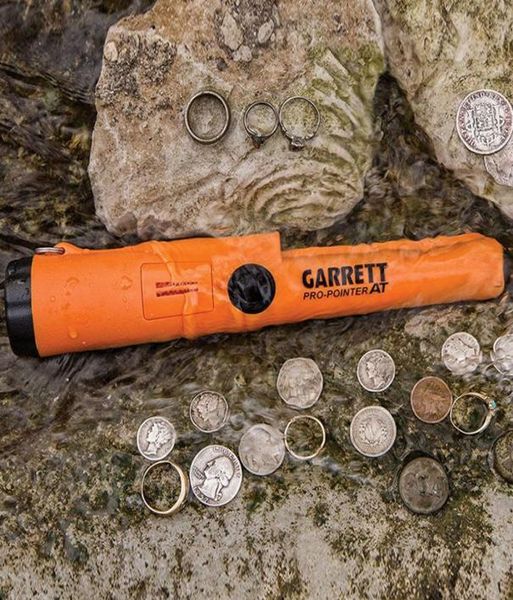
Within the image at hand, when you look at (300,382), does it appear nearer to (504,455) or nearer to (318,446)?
(318,446)

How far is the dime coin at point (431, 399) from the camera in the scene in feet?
11.6

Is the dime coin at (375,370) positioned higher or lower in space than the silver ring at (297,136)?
lower

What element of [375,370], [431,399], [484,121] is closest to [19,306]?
[375,370]

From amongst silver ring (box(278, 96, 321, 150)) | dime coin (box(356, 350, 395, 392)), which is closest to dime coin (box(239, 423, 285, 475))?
dime coin (box(356, 350, 395, 392))

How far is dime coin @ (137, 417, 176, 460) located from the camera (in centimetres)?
347

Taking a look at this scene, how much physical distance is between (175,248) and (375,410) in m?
1.48

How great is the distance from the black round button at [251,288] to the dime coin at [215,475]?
816 millimetres

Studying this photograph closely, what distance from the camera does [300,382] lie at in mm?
3641

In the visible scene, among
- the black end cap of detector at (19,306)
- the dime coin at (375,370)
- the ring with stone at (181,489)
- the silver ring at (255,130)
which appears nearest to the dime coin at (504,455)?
the dime coin at (375,370)

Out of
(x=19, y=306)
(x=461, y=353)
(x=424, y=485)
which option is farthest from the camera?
(x=461, y=353)

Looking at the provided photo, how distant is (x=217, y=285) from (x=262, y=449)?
0.96 m

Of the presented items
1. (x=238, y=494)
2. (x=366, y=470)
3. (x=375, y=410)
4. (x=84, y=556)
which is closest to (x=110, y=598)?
(x=84, y=556)

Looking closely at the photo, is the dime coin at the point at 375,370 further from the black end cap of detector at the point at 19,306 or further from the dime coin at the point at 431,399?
the black end cap of detector at the point at 19,306

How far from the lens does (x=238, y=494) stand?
3.41 m
